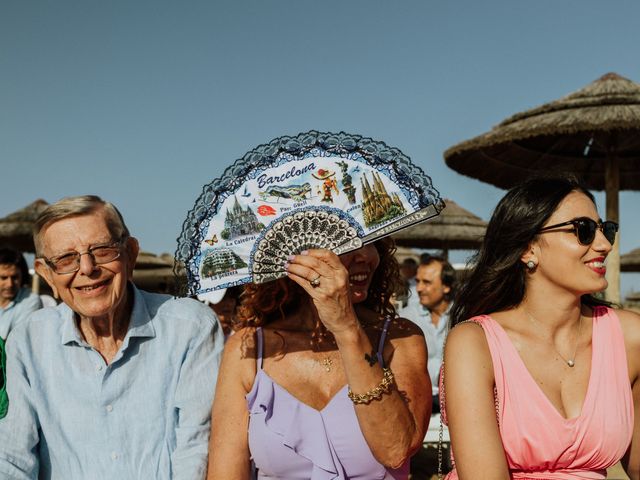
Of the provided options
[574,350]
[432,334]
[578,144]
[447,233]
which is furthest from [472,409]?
[447,233]

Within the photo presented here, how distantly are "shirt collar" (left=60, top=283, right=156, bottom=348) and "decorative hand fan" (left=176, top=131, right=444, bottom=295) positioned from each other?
0.31 m

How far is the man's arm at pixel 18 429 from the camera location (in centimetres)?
248

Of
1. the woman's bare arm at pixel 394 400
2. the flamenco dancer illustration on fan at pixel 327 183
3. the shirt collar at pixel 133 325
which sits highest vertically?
the flamenco dancer illustration on fan at pixel 327 183

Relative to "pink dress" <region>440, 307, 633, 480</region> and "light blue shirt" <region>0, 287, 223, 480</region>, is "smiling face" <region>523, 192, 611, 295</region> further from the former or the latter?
"light blue shirt" <region>0, 287, 223, 480</region>

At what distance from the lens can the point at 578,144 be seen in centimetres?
908

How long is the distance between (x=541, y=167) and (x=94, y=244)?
768cm

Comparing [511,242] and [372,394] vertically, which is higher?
[511,242]

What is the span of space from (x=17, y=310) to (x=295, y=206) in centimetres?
527

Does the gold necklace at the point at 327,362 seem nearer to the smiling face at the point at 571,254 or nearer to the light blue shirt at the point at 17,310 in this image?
the smiling face at the point at 571,254

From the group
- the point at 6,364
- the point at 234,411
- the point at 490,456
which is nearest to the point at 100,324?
the point at 6,364

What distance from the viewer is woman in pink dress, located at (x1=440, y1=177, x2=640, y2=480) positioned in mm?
2299

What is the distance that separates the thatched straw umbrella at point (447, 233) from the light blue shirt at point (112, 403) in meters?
11.3

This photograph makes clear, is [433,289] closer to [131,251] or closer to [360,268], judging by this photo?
[360,268]

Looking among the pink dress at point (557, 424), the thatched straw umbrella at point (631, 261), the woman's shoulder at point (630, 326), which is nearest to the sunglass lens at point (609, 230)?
the woman's shoulder at point (630, 326)
